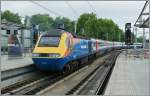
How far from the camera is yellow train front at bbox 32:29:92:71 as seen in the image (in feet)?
68.5

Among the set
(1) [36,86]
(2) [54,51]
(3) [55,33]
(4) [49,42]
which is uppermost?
(3) [55,33]

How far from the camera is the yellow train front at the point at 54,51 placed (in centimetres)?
2089

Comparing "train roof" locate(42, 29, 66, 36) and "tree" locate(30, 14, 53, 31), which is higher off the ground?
"tree" locate(30, 14, 53, 31)

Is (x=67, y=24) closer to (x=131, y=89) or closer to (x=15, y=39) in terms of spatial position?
(x=15, y=39)

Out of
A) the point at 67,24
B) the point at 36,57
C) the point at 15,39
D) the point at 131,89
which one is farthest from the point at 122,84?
the point at 67,24

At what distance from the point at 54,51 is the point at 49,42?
0.85 meters

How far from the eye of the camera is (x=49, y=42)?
21719 millimetres

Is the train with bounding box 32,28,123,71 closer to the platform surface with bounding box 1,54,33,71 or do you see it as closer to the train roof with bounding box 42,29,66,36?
the train roof with bounding box 42,29,66,36

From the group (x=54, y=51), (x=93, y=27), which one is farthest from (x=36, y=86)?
(x=93, y=27)

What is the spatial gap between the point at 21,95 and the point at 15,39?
47.2 ft

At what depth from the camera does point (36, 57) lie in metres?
21.2

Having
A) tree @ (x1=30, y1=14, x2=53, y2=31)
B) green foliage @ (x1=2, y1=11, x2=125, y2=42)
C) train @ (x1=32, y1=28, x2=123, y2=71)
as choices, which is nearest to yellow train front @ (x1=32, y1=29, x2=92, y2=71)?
train @ (x1=32, y1=28, x2=123, y2=71)

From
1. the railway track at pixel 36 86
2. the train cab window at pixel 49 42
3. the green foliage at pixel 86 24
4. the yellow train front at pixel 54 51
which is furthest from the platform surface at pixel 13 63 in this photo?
the green foliage at pixel 86 24

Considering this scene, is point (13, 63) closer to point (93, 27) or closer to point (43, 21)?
point (43, 21)
